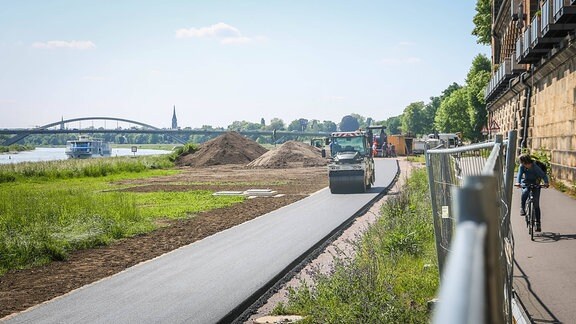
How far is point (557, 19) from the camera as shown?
20.5 metres

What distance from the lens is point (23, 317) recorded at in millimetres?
8938

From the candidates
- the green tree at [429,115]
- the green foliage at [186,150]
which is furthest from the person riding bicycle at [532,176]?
the green tree at [429,115]

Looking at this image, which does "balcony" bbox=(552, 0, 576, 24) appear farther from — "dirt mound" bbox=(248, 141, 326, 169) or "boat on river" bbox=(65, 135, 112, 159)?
"boat on river" bbox=(65, 135, 112, 159)

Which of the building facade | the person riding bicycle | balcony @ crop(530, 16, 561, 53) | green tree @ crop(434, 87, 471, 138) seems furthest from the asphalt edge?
green tree @ crop(434, 87, 471, 138)

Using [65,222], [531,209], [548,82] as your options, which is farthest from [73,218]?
[548,82]

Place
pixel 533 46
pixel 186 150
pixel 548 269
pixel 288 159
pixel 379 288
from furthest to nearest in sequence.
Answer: pixel 186 150
pixel 288 159
pixel 533 46
pixel 548 269
pixel 379 288

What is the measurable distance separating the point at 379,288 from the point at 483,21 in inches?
2482

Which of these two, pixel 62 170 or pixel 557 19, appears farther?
pixel 62 170

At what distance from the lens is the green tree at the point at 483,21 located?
213ft

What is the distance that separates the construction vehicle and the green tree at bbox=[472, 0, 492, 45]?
41877 mm

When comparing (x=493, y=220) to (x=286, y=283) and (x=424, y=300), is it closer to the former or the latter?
(x=424, y=300)

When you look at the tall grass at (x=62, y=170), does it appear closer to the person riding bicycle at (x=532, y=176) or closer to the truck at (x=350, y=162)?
the truck at (x=350, y=162)

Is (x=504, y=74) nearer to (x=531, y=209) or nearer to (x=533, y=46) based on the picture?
(x=533, y=46)

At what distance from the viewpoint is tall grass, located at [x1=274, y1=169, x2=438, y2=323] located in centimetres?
747
